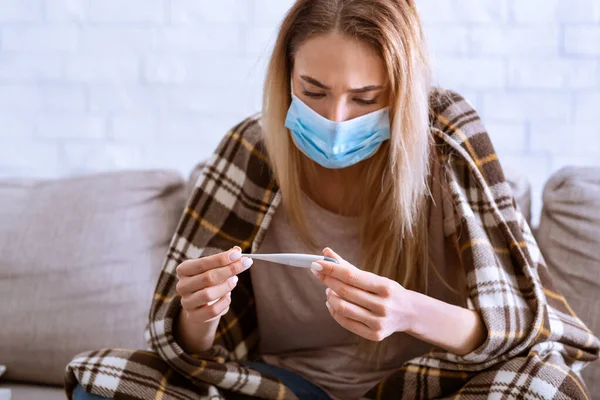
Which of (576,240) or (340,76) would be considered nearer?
(340,76)

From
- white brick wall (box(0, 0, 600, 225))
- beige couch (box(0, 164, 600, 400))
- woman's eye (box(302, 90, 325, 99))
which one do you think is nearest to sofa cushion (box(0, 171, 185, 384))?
beige couch (box(0, 164, 600, 400))

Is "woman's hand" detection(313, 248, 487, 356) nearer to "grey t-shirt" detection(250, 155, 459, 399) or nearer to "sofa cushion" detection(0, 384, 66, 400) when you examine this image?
"grey t-shirt" detection(250, 155, 459, 399)

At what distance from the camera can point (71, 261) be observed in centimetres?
162

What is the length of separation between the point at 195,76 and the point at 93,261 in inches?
22.3

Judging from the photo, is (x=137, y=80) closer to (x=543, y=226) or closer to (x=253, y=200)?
(x=253, y=200)

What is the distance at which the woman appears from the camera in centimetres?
117

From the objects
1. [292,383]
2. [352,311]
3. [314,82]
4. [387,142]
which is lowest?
[292,383]

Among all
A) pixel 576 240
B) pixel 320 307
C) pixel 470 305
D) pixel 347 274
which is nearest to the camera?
pixel 347 274

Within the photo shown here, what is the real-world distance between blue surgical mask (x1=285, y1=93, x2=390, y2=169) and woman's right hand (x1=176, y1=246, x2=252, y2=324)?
227mm

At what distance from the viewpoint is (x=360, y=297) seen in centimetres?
107

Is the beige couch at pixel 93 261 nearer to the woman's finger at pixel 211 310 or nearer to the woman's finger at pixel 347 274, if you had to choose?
the woman's finger at pixel 211 310

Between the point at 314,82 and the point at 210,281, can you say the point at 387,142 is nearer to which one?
the point at 314,82

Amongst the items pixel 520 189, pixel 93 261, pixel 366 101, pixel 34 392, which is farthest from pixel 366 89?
pixel 34 392

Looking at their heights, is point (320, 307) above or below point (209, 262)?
below
